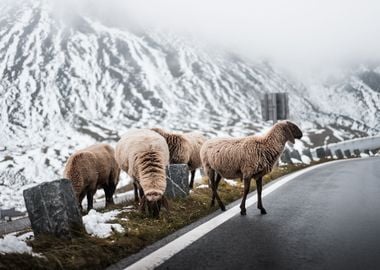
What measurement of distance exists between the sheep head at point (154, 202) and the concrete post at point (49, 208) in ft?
5.68

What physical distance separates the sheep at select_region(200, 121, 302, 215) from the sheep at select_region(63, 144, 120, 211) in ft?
9.16

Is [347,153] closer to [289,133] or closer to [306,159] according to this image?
[306,159]

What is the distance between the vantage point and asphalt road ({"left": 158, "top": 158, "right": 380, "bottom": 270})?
5.02 metres

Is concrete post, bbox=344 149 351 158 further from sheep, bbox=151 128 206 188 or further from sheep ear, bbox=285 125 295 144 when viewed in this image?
sheep ear, bbox=285 125 295 144

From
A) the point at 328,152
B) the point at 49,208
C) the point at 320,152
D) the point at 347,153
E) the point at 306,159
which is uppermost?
the point at 49,208

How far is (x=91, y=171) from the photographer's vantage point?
10750 mm

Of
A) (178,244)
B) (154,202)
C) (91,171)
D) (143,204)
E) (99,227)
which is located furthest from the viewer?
(91,171)

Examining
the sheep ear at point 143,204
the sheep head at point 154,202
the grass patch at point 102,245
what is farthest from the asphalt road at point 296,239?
the sheep ear at point 143,204

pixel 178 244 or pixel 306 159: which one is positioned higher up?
pixel 178 244

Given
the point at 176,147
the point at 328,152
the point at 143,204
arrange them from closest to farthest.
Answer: the point at 143,204
the point at 176,147
the point at 328,152

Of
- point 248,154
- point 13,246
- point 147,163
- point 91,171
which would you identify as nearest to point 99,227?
point 13,246

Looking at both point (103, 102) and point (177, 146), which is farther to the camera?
point (103, 102)

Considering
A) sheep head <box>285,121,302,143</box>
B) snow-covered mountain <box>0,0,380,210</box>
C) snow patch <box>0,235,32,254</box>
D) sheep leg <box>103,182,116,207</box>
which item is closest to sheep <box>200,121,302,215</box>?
sheep head <box>285,121,302,143</box>

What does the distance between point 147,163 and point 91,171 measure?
9.13 feet
